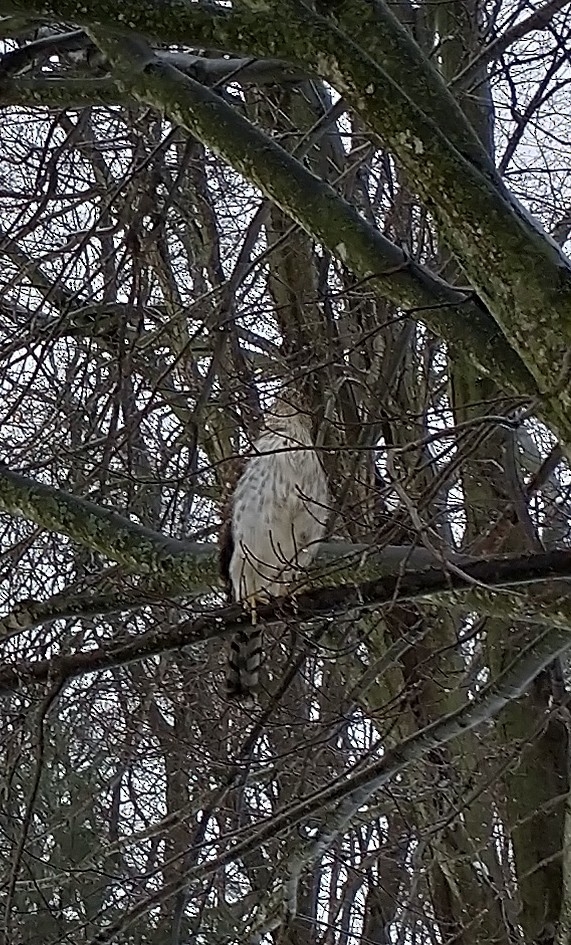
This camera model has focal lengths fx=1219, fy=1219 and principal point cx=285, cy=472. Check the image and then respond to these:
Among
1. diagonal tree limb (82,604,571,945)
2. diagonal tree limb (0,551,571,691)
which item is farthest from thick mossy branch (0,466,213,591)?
diagonal tree limb (82,604,571,945)

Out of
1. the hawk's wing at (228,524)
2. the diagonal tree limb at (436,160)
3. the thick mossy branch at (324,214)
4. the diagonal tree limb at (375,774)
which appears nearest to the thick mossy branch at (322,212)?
the thick mossy branch at (324,214)

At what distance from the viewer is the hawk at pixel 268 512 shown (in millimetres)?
4336

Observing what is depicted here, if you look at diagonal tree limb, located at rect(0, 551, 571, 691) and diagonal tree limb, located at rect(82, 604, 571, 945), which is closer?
diagonal tree limb, located at rect(0, 551, 571, 691)

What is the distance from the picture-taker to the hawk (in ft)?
14.2

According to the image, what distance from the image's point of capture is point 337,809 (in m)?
4.05

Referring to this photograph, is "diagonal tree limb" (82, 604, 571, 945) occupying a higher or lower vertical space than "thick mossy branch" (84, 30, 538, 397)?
lower

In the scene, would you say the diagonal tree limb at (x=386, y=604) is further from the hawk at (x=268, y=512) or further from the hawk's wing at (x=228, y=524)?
the hawk at (x=268, y=512)

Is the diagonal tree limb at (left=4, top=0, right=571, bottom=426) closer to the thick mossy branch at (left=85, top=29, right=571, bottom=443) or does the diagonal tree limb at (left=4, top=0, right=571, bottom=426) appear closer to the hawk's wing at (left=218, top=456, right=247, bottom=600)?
the thick mossy branch at (left=85, top=29, right=571, bottom=443)

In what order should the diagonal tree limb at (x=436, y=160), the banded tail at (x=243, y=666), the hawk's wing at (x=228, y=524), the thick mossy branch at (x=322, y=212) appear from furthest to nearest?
the banded tail at (x=243, y=666) < the hawk's wing at (x=228, y=524) < the thick mossy branch at (x=322, y=212) < the diagonal tree limb at (x=436, y=160)

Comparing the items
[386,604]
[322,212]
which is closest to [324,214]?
[322,212]

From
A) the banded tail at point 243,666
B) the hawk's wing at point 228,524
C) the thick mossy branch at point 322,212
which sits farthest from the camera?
the banded tail at point 243,666

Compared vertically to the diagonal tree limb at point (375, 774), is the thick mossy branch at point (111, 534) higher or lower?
higher

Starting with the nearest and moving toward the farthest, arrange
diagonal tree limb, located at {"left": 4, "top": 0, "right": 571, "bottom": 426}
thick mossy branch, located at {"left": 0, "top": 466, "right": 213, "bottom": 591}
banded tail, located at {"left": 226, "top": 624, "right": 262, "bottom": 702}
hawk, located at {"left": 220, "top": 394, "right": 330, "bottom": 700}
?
diagonal tree limb, located at {"left": 4, "top": 0, "right": 571, "bottom": 426}
thick mossy branch, located at {"left": 0, "top": 466, "right": 213, "bottom": 591}
hawk, located at {"left": 220, "top": 394, "right": 330, "bottom": 700}
banded tail, located at {"left": 226, "top": 624, "right": 262, "bottom": 702}

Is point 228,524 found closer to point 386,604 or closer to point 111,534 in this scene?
point 111,534
